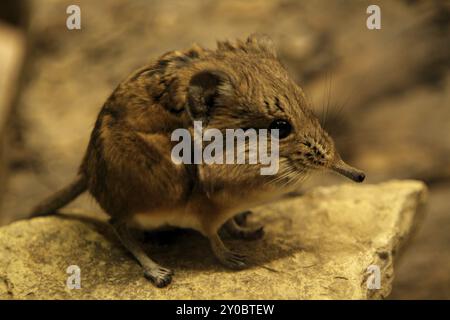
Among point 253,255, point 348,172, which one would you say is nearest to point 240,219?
point 253,255

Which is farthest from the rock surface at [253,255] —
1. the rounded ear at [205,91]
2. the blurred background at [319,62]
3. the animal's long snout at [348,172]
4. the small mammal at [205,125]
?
the blurred background at [319,62]

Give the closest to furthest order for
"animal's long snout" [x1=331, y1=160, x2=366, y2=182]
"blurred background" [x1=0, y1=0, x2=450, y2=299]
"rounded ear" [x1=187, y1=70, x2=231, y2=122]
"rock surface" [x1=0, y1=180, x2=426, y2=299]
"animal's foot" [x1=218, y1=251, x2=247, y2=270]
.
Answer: "rounded ear" [x1=187, y1=70, x2=231, y2=122]
"animal's long snout" [x1=331, y1=160, x2=366, y2=182]
"rock surface" [x1=0, y1=180, x2=426, y2=299]
"animal's foot" [x1=218, y1=251, x2=247, y2=270]
"blurred background" [x1=0, y1=0, x2=450, y2=299]

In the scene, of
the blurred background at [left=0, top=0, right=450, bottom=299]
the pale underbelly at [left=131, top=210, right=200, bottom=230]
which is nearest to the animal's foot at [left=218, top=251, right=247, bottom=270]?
the pale underbelly at [left=131, top=210, right=200, bottom=230]

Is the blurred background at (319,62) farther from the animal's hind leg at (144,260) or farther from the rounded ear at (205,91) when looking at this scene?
the rounded ear at (205,91)

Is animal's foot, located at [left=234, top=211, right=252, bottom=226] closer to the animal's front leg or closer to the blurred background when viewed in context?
the animal's front leg

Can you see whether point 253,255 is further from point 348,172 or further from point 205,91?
point 205,91
